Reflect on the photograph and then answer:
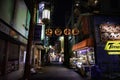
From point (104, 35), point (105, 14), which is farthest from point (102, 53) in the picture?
point (105, 14)

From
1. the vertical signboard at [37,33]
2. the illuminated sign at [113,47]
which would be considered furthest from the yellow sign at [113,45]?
the vertical signboard at [37,33]

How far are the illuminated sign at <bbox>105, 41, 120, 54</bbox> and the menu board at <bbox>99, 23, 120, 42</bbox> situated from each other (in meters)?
0.59

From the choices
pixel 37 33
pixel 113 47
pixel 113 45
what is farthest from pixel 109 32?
pixel 37 33

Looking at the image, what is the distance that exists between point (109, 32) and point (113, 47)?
208cm

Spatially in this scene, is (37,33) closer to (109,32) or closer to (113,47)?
(109,32)

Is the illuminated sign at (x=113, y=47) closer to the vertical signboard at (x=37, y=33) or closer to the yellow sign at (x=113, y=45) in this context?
the yellow sign at (x=113, y=45)

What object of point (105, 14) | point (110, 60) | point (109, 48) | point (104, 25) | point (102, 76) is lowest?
point (102, 76)

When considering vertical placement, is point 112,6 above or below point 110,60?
above

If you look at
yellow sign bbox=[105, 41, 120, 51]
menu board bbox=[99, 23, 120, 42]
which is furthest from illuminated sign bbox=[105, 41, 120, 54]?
menu board bbox=[99, 23, 120, 42]

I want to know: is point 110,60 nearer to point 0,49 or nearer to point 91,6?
point 91,6

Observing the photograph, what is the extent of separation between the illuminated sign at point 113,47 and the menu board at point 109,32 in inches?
23.1

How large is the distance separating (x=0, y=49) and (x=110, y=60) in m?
14.1

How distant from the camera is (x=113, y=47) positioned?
19.1m

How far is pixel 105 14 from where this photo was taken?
20078mm
